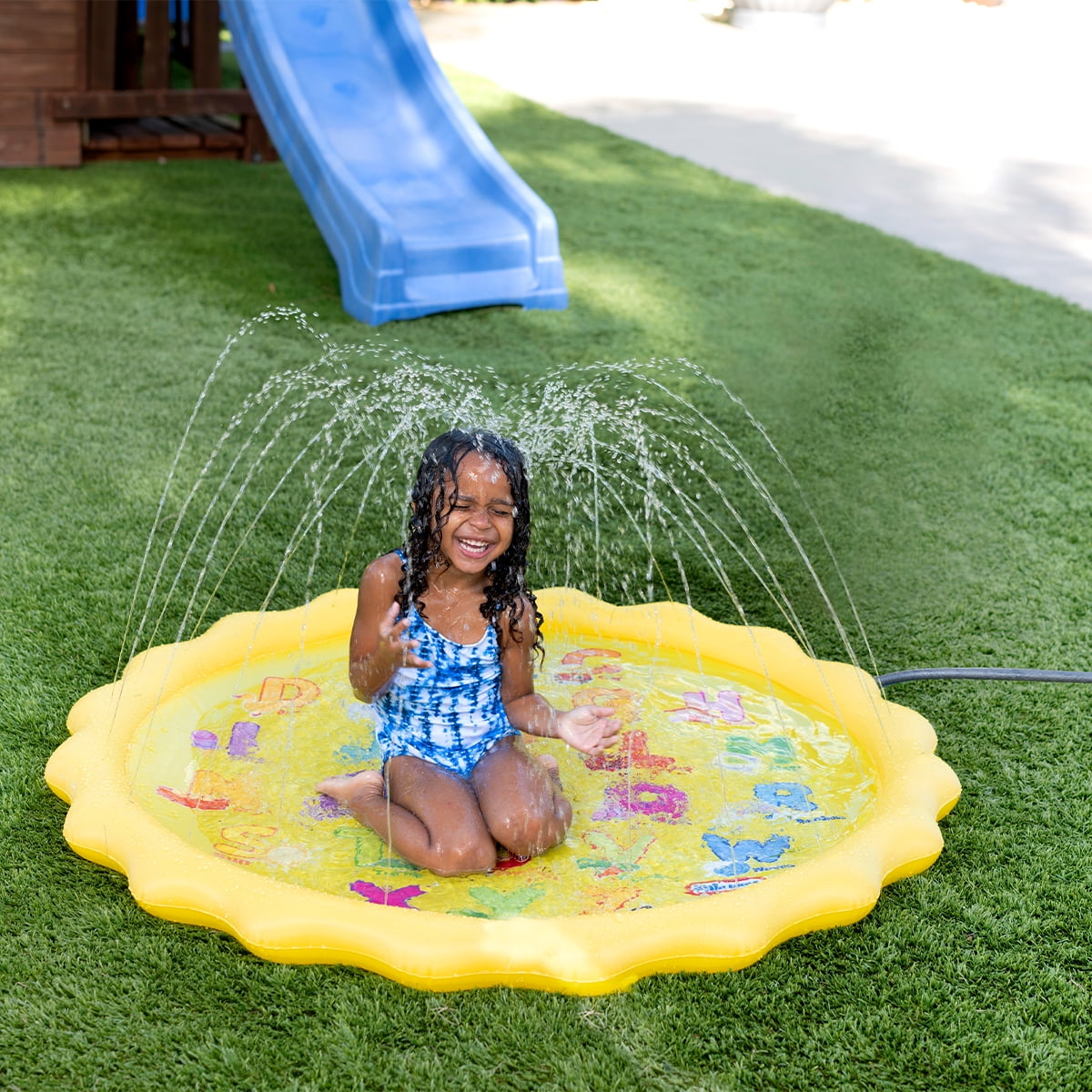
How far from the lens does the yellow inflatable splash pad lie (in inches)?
98.0

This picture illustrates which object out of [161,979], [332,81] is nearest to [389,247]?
[332,81]

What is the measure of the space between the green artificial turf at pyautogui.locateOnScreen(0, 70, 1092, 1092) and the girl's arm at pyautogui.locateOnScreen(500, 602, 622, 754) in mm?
550

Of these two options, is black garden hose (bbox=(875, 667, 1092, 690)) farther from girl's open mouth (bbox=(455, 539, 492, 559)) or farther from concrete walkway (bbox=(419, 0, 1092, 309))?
concrete walkway (bbox=(419, 0, 1092, 309))

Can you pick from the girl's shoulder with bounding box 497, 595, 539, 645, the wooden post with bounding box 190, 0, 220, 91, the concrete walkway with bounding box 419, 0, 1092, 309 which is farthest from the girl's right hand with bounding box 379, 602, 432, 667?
the wooden post with bounding box 190, 0, 220, 91

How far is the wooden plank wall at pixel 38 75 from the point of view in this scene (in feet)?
25.8

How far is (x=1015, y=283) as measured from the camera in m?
7.57

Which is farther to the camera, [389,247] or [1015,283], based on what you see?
[1015,283]

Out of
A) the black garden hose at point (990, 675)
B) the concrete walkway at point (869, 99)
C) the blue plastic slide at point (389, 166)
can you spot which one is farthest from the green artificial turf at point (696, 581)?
the concrete walkway at point (869, 99)

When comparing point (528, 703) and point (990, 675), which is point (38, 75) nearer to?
point (528, 703)

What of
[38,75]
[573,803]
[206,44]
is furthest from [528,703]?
[206,44]

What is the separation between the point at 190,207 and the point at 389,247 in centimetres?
216

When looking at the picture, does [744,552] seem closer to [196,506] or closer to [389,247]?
[196,506]

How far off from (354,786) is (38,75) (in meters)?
6.33

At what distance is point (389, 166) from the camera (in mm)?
7012
